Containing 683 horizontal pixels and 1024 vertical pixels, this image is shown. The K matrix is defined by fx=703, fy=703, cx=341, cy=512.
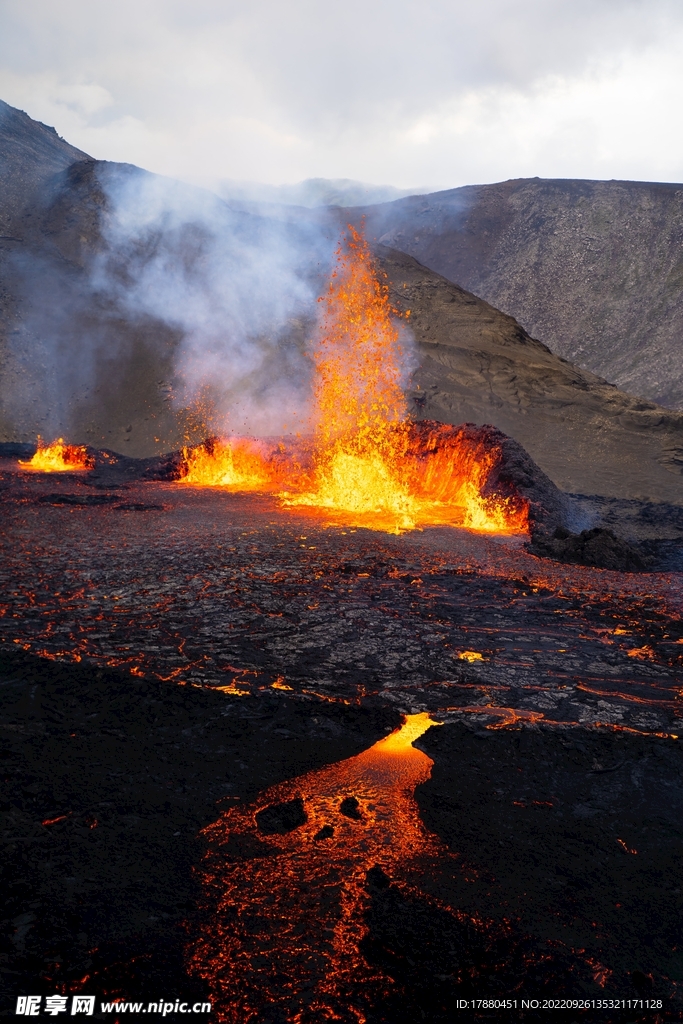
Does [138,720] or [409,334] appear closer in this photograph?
[138,720]

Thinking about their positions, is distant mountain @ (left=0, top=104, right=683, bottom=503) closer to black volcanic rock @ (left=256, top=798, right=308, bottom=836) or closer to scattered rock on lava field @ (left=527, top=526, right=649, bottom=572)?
scattered rock on lava field @ (left=527, top=526, right=649, bottom=572)

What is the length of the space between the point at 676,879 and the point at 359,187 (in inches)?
4302

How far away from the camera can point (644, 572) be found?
6.41 m

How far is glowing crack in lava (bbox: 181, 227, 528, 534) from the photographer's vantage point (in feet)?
28.2

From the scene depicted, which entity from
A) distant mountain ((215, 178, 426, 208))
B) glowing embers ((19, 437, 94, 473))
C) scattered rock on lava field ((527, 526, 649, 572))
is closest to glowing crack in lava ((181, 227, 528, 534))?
scattered rock on lava field ((527, 526, 649, 572))

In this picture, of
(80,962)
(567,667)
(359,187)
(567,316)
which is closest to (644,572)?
(567,667)

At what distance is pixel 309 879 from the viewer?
2342 millimetres

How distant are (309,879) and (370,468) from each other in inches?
325

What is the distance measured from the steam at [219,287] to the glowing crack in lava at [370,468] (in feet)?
5.96

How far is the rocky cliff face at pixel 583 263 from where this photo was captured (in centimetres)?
3566

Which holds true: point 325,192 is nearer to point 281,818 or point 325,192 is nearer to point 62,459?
point 62,459

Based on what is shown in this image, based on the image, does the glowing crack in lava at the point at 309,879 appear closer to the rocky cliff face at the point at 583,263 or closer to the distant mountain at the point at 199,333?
the distant mountain at the point at 199,333

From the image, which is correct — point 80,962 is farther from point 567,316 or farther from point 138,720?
point 567,316

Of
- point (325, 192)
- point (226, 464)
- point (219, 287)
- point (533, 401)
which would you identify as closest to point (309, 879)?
point (226, 464)
